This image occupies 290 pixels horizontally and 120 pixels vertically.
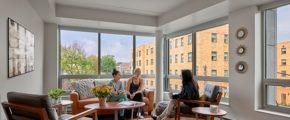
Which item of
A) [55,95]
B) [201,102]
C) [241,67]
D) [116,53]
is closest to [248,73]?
[241,67]

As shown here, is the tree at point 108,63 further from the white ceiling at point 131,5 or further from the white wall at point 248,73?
the white wall at point 248,73

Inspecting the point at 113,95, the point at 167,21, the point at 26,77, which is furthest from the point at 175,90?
the point at 26,77

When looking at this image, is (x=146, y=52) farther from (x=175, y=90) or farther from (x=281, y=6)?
(x=281, y=6)

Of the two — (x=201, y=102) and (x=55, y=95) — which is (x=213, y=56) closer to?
(x=201, y=102)

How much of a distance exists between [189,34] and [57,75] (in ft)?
11.3

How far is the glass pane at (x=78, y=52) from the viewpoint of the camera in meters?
5.64

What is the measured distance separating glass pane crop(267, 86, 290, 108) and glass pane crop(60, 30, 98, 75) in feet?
13.6

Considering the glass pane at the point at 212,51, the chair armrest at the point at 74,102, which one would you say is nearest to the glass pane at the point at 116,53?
the chair armrest at the point at 74,102

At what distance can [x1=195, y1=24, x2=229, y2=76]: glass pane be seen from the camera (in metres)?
4.53

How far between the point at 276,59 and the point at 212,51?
1.46 meters

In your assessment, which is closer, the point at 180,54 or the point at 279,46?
the point at 279,46

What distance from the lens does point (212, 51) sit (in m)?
4.86

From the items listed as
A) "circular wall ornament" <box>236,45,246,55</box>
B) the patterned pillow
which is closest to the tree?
the patterned pillow

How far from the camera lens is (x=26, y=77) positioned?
132 inches
